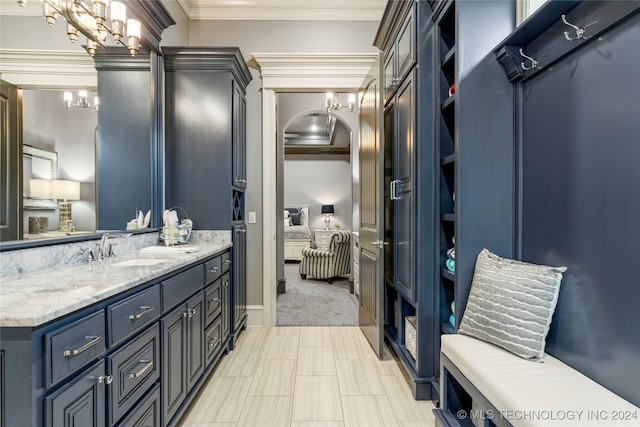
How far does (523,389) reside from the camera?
1097 mm

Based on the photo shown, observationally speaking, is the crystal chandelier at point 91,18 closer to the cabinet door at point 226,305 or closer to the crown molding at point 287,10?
the crown molding at point 287,10

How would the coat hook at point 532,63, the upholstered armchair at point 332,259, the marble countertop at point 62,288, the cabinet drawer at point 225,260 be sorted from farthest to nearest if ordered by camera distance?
the upholstered armchair at point 332,259
the cabinet drawer at point 225,260
the coat hook at point 532,63
the marble countertop at point 62,288

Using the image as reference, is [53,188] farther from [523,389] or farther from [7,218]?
[523,389]

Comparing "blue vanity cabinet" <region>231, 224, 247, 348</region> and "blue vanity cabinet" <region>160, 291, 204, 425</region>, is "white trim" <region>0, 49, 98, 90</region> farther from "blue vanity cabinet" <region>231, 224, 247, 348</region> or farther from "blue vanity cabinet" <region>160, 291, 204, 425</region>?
"blue vanity cabinet" <region>231, 224, 247, 348</region>

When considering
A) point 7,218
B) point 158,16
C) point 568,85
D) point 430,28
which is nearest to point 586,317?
point 568,85

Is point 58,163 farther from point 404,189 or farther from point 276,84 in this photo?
point 276,84

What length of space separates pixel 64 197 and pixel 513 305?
218 cm

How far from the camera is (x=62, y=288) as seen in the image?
1.14 m

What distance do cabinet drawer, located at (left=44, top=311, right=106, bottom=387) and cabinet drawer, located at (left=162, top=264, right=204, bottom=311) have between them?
1.53 feet

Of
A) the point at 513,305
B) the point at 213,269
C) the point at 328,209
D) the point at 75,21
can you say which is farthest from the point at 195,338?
the point at 328,209

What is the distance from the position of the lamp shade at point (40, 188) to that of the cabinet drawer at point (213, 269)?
95 centimetres

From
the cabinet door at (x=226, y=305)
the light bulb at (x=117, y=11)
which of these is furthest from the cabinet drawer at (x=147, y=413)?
the light bulb at (x=117, y=11)

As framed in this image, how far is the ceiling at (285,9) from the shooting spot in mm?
3156

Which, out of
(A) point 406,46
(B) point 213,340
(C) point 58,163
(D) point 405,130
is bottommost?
(B) point 213,340
